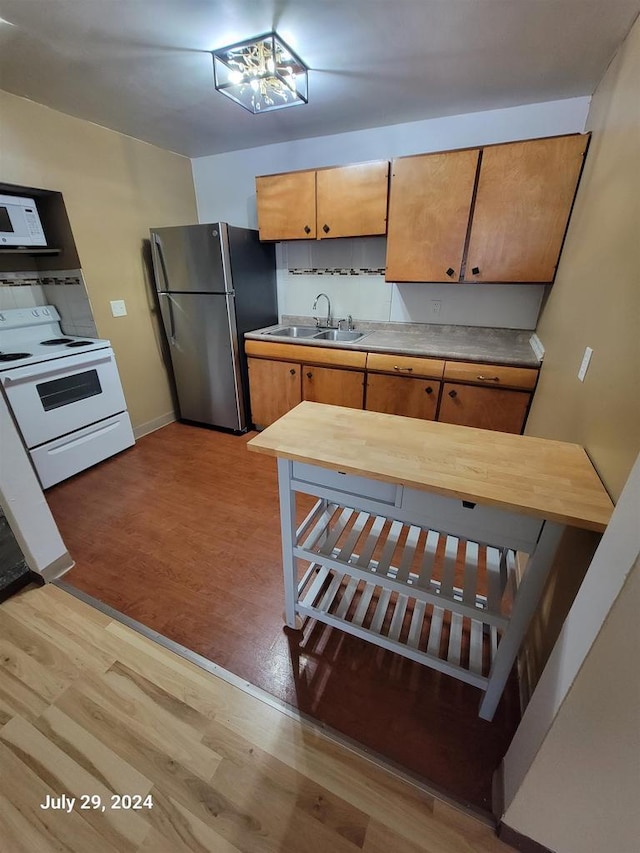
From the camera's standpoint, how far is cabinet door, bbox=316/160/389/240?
2.37 m

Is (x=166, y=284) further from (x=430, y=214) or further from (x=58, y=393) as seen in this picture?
(x=430, y=214)

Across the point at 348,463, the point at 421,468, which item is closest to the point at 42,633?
the point at 348,463

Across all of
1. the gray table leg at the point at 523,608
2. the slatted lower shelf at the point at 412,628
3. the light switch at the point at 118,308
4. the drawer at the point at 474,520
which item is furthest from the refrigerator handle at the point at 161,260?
the gray table leg at the point at 523,608

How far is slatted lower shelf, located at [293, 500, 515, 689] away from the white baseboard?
92.3 inches

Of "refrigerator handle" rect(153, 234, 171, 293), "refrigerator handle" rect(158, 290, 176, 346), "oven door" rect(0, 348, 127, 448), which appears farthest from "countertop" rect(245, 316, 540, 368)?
"oven door" rect(0, 348, 127, 448)

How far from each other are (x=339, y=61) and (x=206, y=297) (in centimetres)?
170

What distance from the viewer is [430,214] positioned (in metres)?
2.28

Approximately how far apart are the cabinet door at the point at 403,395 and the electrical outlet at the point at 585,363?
1084mm

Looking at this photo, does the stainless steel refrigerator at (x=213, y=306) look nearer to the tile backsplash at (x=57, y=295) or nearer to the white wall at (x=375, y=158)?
the white wall at (x=375, y=158)

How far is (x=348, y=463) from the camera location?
0.98 meters

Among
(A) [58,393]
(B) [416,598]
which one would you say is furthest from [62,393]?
(B) [416,598]

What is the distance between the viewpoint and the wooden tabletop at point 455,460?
0.84 meters

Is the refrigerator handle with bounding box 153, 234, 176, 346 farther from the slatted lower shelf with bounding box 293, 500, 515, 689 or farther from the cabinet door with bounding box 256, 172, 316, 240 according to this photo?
the slatted lower shelf with bounding box 293, 500, 515, 689

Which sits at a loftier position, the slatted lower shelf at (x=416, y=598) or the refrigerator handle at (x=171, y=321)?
the refrigerator handle at (x=171, y=321)
